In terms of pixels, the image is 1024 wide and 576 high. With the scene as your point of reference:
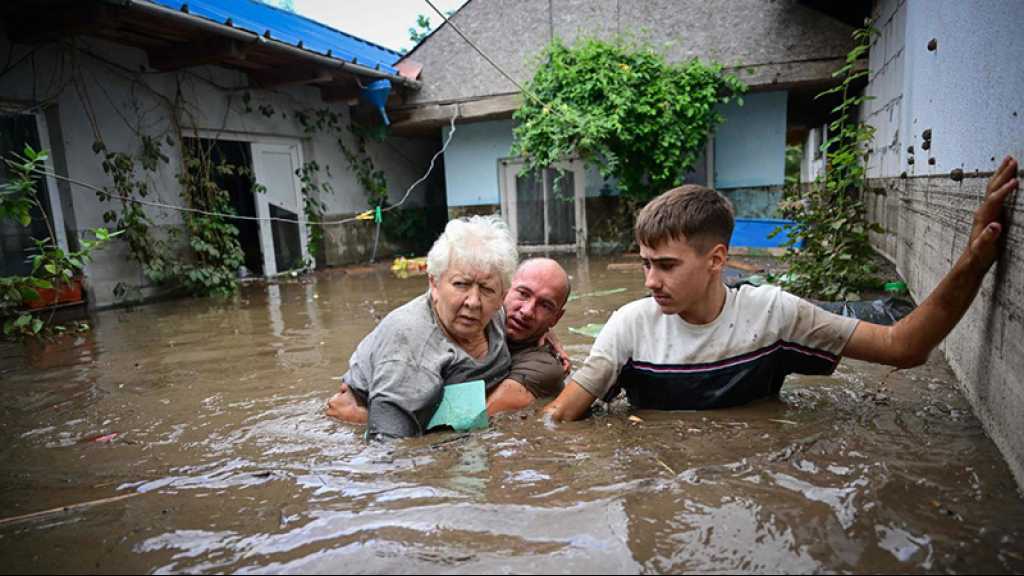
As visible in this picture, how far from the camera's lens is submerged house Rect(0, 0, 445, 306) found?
21.7 ft

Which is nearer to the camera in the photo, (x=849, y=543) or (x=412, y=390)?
(x=849, y=543)

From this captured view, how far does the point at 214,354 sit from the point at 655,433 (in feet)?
12.6

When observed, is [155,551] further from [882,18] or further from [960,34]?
[882,18]

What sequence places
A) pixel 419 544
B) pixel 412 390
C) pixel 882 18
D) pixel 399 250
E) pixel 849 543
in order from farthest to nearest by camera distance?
pixel 399 250, pixel 882 18, pixel 412 390, pixel 419 544, pixel 849 543

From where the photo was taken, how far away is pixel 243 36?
7.46 m

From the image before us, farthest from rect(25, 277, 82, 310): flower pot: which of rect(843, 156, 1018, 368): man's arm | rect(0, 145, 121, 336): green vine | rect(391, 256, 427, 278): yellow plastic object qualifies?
rect(843, 156, 1018, 368): man's arm

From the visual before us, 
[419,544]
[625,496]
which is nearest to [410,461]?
[419,544]

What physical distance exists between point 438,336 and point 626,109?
26.8 ft

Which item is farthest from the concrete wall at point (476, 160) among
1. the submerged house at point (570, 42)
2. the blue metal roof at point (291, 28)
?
the blue metal roof at point (291, 28)

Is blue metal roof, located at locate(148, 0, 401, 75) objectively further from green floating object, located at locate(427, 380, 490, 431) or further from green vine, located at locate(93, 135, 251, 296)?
green floating object, located at locate(427, 380, 490, 431)

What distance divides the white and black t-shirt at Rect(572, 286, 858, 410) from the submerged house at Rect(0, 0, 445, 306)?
6.38 metres

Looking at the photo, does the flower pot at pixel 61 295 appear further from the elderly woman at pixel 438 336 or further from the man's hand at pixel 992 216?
the man's hand at pixel 992 216

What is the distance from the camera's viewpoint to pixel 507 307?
311cm

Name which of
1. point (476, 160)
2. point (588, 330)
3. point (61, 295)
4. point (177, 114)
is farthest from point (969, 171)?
point (476, 160)
